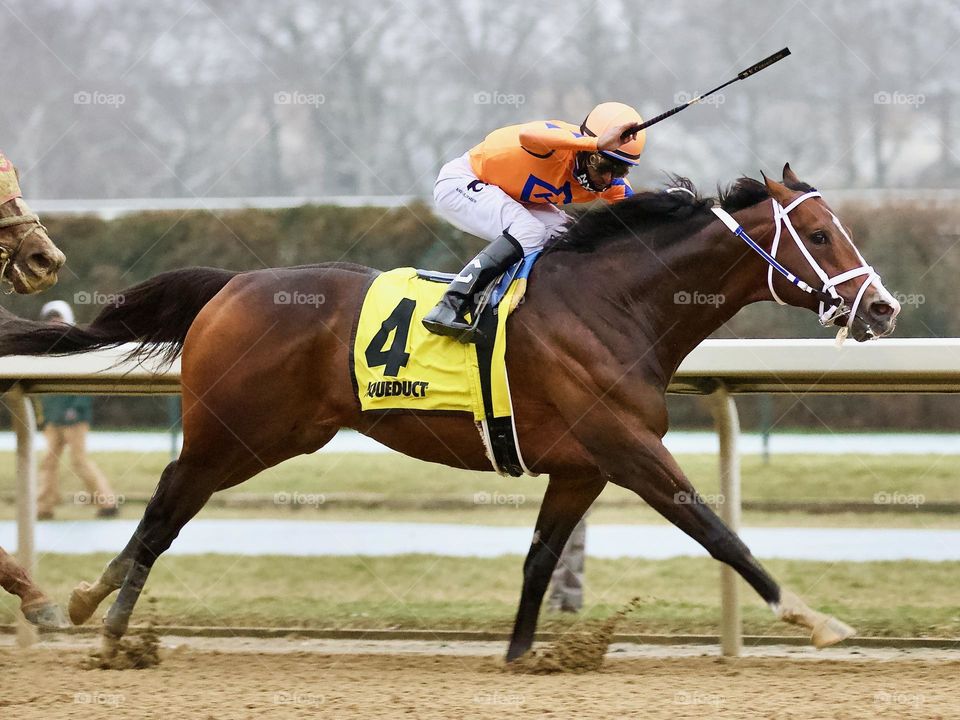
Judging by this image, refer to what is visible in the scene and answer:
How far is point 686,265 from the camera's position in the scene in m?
4.30

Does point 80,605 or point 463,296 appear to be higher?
point 463,296

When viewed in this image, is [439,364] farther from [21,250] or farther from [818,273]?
[21,250]

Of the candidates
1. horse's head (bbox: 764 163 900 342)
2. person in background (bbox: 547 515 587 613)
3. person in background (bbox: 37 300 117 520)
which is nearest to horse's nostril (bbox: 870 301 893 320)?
horse's head (bbox: 764 163 900 342)

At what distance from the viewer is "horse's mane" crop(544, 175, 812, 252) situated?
14.2 ft

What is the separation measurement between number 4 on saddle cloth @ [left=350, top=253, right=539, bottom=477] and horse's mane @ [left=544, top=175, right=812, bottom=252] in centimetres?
22

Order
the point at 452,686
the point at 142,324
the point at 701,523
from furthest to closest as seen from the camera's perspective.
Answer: the point at 142,324 → the point at 452,686 → the point at 701,523

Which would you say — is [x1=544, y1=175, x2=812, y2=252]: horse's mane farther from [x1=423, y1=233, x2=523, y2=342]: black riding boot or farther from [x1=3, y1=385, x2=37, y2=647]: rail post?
[x1=3, y1=385, x2=37, y2=647]: rail post

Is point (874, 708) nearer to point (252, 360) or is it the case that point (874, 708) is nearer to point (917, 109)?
point (252, 360)

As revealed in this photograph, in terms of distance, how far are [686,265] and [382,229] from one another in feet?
30.1

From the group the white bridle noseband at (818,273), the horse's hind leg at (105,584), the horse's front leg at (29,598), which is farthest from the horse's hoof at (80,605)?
the white bridle noseband at (818,273)

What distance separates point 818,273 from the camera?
406cm

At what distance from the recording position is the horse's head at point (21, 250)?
4.04 meters

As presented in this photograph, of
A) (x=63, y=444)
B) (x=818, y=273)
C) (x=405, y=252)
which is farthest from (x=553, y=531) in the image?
(x=405, y=252)

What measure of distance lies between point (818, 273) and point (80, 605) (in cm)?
297
